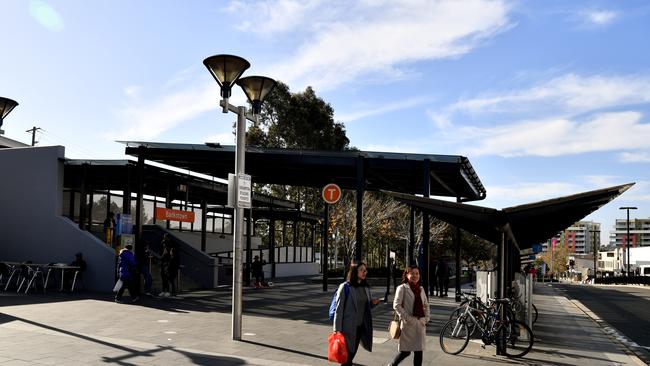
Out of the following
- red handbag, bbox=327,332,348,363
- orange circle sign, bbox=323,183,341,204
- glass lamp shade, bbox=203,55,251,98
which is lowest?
red handbag, bbox=327,332,348,363

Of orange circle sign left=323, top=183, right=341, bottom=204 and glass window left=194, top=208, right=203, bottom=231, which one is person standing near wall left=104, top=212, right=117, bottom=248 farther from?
glass window left=194, top=208, right=203, bottom=231

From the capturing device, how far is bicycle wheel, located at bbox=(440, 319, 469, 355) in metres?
9.56

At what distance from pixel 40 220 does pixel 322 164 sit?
9861 millimetres

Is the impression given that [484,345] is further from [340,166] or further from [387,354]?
[340,166]

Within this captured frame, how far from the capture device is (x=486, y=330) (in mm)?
10047

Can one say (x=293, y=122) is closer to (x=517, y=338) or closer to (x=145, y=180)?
(x=145, y=180)

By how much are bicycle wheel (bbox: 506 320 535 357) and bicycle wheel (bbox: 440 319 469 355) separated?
81 centimetres

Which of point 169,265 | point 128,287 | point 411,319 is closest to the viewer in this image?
point 411,319

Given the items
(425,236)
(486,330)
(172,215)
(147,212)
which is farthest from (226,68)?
(147,212)

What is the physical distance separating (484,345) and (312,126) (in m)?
37.9

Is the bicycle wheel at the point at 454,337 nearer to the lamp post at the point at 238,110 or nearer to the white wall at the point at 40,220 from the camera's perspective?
the lamp post at the point at 238,110

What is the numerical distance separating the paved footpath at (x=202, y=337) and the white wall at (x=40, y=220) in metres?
2.28

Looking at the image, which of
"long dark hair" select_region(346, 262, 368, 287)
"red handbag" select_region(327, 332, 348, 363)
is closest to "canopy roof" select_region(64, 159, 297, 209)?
"long dark hair" select_region(346, 262, 368, 287)

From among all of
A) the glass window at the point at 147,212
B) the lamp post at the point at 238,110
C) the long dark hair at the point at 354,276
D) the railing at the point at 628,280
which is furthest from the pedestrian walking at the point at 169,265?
the railing at the point at 628,280
